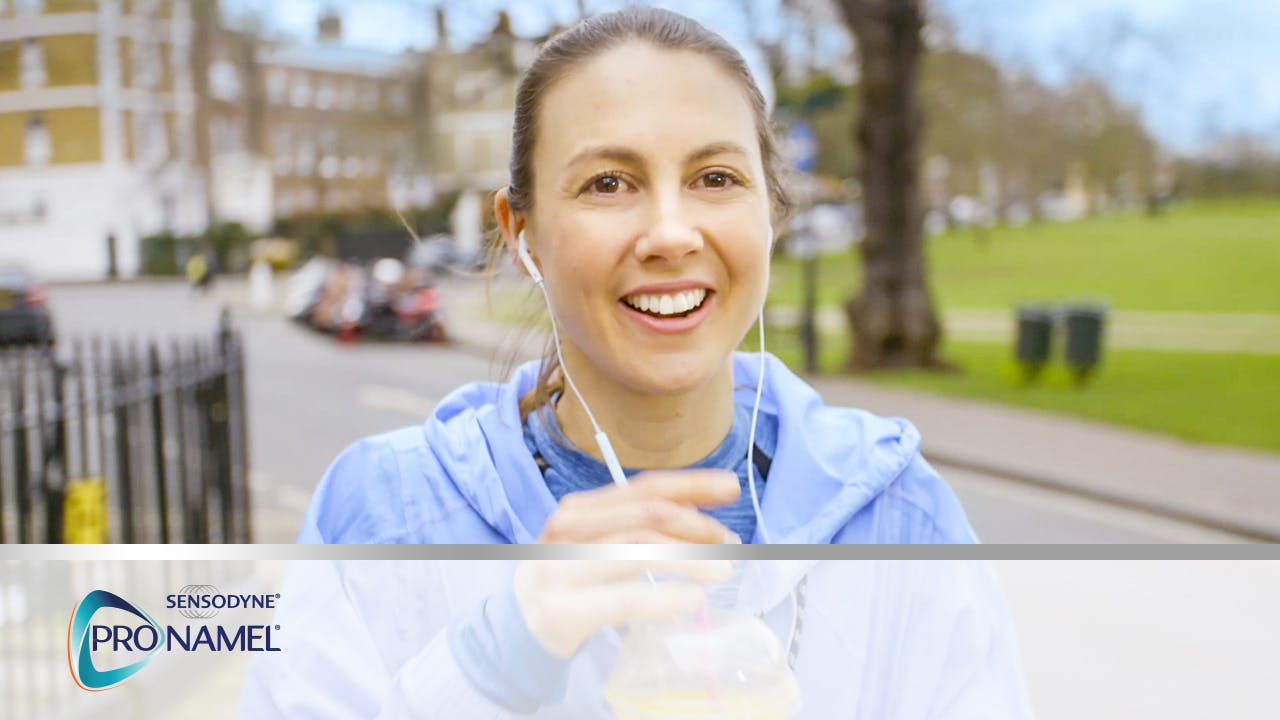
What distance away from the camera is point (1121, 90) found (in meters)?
37.6

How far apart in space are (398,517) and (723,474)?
1.19 ft

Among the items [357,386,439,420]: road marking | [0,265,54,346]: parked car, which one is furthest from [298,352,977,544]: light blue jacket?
[357,386,439,420]: road marking

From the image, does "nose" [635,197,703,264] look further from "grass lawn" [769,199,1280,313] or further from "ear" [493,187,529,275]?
"grass lawn" [769,199,1280,313]

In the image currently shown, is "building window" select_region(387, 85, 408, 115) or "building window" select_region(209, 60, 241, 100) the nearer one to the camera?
"building window" select_region(209, 60, 241, 100)

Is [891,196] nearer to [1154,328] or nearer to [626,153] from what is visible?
[1154,328]

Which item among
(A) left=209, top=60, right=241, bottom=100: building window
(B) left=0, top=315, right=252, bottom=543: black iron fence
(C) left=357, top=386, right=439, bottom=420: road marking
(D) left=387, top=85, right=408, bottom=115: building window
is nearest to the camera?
(B) left=0, top=315, right=252, bottom=543: black iron fence

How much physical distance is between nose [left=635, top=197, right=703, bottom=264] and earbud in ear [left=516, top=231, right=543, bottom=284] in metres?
0.18

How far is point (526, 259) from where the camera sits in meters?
1.22

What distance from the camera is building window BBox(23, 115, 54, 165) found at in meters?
7.89

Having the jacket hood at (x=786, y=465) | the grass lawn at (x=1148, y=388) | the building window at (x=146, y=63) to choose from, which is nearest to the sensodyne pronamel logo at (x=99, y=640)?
the jacket hood at (x=786, y=465)

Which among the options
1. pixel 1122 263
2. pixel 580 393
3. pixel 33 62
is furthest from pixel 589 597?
pixel 1122 263

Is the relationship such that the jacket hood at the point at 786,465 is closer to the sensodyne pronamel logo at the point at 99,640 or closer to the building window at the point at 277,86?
the sensodyne pronamel logo at the point at 99,640

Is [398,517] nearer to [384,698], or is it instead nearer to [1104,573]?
[384,698]

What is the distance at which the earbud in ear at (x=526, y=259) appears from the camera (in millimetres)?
1212
